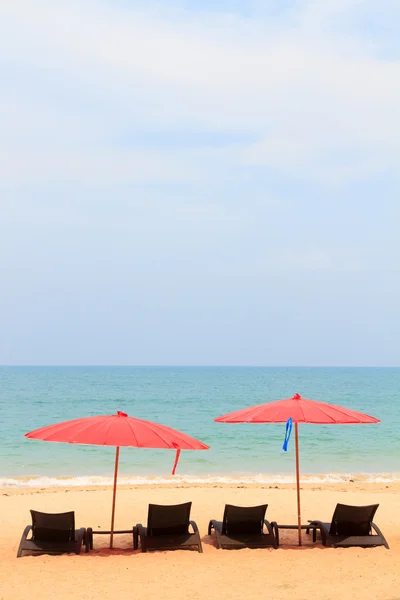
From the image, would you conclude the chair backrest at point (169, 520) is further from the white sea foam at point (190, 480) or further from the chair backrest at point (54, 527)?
the white sea foam at point (190, 480)

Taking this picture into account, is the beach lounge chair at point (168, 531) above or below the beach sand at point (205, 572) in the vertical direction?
above

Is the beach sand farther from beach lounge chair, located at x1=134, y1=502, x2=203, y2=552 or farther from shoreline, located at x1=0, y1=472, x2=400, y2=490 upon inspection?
shoreline, located at x1=0, y1=472, x2=400, y2=490

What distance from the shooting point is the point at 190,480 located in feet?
65.4

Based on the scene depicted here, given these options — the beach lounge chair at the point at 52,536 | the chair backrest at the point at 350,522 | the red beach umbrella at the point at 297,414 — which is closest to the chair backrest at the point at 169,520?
the beach lounge chair at the point at 52,536

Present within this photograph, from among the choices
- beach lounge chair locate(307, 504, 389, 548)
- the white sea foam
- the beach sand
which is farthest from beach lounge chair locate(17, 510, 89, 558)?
the white sea foam

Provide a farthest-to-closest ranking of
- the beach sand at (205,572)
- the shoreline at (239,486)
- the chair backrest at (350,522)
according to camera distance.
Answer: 1. the shoreline at (239,486)
2. the chair backrest at (350,522)
3. the beach sand at (205,572)

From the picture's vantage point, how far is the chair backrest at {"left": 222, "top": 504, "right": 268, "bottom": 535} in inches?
362

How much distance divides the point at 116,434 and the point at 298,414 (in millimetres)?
2293

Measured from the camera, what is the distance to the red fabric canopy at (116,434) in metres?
7.77

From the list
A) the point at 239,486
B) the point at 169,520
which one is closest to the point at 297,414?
the point at 169,520

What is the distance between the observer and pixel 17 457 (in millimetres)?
25672

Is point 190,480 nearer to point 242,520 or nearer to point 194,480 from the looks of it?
point 194,480

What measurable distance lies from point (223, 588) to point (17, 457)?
1989 centimetres

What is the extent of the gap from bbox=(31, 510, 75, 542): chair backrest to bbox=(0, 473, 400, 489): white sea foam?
10.1 metres
